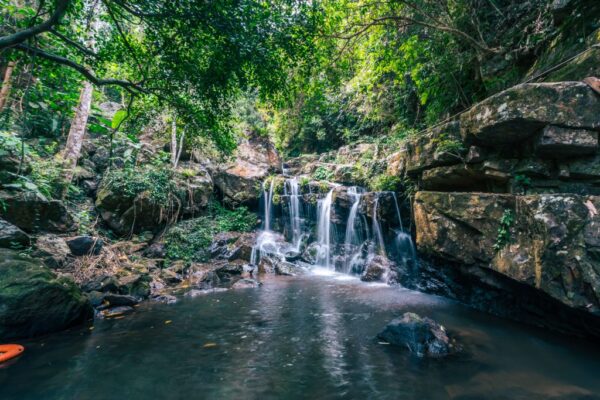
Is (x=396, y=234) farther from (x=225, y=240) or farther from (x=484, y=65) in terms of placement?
(x=225, y=240)

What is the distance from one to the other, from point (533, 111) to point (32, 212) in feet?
34.3

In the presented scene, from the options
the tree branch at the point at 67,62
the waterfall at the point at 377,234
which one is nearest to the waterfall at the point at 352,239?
the waterfall at the point at 377,234

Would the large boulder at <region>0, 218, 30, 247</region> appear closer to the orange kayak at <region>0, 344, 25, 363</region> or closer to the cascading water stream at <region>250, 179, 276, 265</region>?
the orange kayak at <region>0, 344, 25, 363</region>

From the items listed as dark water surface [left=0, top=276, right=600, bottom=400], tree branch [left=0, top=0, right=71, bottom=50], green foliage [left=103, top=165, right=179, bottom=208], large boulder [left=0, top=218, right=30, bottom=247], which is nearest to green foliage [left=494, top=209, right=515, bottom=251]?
dark water surface [left=0, top=276, right=600, bottom=400]

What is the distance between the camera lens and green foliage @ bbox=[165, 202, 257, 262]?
10.6m

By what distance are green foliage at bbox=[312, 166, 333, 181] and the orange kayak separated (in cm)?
1188

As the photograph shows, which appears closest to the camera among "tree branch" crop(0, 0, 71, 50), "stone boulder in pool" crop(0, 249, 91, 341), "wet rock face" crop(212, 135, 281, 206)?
"tree branch" crop(0, 0, 71, 50)

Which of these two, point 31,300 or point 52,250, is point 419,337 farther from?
point 52,250

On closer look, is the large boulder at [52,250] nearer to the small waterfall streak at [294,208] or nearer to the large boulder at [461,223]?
the small waterfall streak at [294,208]

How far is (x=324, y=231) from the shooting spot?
1191cm

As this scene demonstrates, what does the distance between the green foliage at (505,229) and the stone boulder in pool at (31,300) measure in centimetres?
744

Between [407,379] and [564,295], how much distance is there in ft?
7.88

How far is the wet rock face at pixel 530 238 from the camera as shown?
11.6 ft

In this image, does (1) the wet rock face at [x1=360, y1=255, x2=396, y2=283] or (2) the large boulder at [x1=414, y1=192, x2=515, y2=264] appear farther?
(1) the wet rock face at [x1=360, y1=255, x2=396, y2=283]
